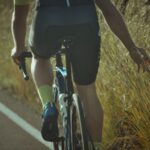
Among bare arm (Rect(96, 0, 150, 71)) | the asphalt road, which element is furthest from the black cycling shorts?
the asphalt road

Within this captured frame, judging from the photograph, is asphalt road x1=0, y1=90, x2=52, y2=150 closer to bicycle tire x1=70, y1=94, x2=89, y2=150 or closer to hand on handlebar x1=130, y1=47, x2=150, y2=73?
bicycle tire x1=70, y1=94, x2=89, y2=150

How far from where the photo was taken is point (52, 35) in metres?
4.69

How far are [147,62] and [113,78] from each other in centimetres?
249

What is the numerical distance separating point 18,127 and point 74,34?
370cm

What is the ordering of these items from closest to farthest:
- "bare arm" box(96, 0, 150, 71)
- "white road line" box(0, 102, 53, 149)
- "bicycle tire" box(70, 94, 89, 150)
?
"bicycle tire" box(70, 94, 89, 150)
"bare arm" box(96, 0, 150, 71)
"white road line" box(0, 102, 53, 149)

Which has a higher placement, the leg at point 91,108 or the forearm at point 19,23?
the forearm at point 19,23

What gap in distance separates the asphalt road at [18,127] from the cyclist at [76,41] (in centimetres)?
241

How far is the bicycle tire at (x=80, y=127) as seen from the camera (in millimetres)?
4594

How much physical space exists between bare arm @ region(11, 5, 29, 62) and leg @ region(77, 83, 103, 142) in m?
0.55

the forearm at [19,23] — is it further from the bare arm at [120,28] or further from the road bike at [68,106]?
the bare arm at [120,28]

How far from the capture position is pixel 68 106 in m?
4.86

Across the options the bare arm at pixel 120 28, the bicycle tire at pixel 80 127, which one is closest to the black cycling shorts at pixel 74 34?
the bare arm at pixel 120 28

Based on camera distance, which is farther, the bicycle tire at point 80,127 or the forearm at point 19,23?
the forearm at point 19,23

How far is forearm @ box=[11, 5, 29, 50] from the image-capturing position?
480 cm
